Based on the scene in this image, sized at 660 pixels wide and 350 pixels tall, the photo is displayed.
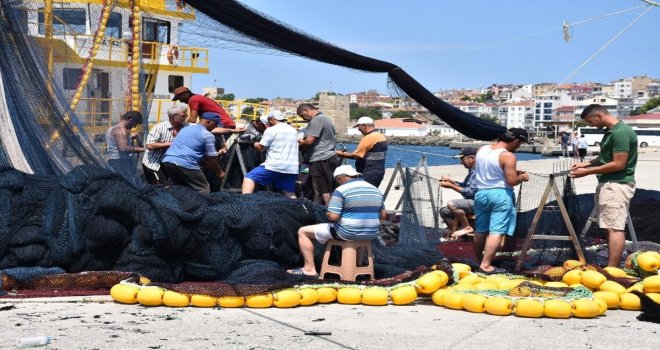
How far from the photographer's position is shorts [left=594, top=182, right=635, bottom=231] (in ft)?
27.0

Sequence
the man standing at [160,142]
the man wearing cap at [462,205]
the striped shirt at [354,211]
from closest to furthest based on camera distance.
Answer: the striped shirt at [354,211] → the man standing at [160,142] → the man wearing cap at [462,205]

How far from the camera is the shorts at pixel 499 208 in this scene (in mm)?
8406

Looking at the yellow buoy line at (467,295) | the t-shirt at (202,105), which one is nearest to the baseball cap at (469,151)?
the t-shirt at (202,105)

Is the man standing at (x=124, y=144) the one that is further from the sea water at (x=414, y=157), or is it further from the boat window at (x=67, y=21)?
the sea water at (x=414, y=157)

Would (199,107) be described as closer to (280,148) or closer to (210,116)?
(210,116)

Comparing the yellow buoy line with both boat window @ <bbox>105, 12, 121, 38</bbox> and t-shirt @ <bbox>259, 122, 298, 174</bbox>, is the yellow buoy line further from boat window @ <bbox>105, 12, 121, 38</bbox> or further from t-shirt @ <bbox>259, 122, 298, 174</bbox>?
t-shirt @ <bbox>259, 122, 298, 174</bbox>

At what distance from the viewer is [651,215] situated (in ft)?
35.1

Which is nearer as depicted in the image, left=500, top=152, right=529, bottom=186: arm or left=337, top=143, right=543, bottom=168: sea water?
left=500, top=152, right=529, bottom=186: arm

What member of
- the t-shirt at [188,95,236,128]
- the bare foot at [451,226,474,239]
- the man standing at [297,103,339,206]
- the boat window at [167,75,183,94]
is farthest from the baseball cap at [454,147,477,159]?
the boat window at [167,75,183,94]

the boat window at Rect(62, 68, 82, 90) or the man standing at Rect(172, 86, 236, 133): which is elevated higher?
the boat window at Rect(62, 68, 82, 90)

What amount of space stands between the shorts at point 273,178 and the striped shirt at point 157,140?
973mm

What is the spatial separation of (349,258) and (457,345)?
6.35ft

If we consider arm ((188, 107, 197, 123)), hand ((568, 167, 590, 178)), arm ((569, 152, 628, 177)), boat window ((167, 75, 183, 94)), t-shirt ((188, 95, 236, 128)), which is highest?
boat window ((167, 75, 183, 94))

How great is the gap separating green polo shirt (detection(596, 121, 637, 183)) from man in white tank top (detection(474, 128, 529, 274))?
737 mm
